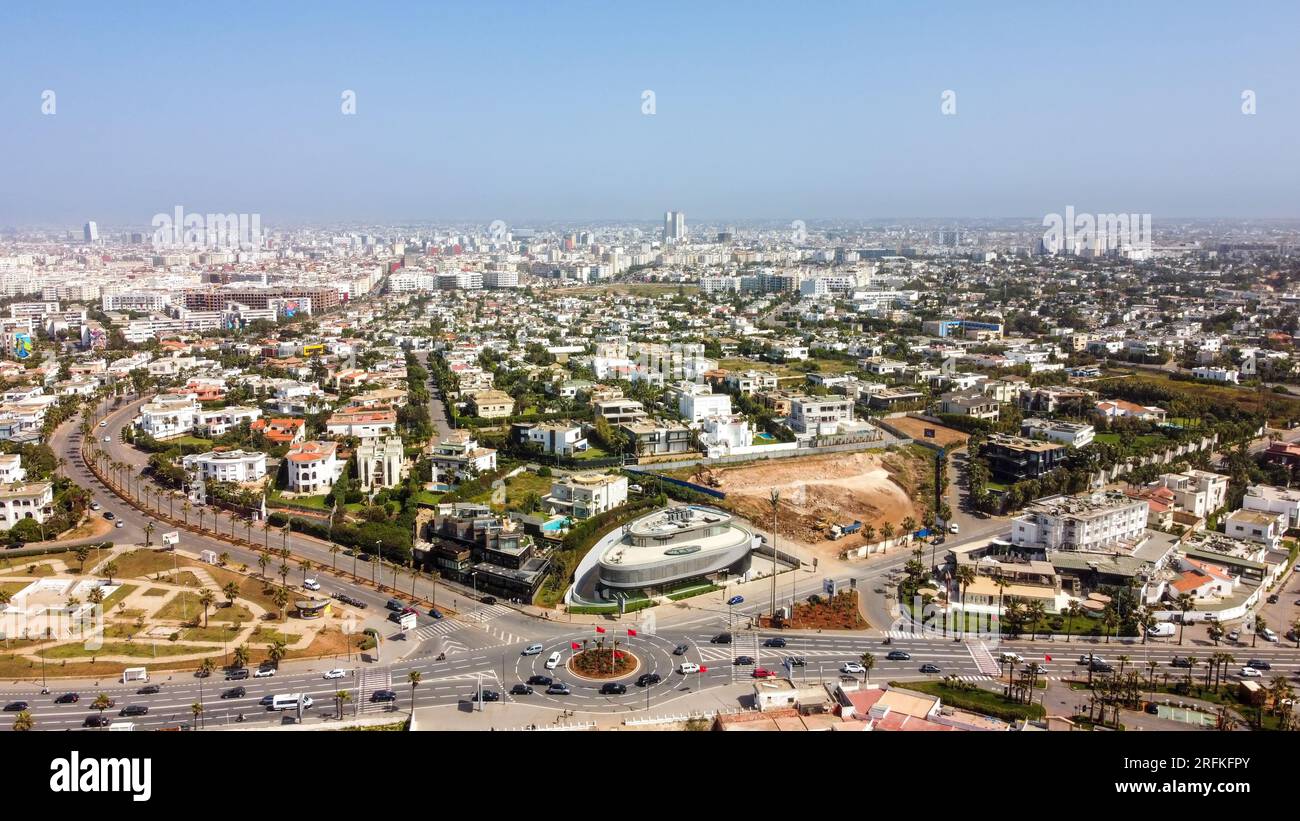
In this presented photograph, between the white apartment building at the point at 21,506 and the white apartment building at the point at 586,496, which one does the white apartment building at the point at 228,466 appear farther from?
the white apartment building at the point at 586,496

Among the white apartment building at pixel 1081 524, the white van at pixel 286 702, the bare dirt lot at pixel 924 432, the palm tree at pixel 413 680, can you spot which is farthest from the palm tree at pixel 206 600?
the bare dirt lot at pixel 924 432

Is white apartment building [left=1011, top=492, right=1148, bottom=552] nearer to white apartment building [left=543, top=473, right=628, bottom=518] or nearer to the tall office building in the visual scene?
white apartment building [left=543, top=473, right=628, bottom=518]

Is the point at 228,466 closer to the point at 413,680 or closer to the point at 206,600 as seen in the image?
the point at 206,600

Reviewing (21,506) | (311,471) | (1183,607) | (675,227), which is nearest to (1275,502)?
(1183,607)

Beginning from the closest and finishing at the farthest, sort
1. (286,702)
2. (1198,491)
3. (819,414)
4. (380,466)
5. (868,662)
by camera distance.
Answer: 1. (286,702)
2. (868,662)
3. (1198,491)
4. (380,466)
5. (819,414)

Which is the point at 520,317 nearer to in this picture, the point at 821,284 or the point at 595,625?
the point at 821,284

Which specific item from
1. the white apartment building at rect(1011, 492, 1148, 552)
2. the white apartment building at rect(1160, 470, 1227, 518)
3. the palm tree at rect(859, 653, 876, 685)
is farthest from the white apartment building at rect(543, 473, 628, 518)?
the white apartment building at rect(1160, 470, 1227, 518)
